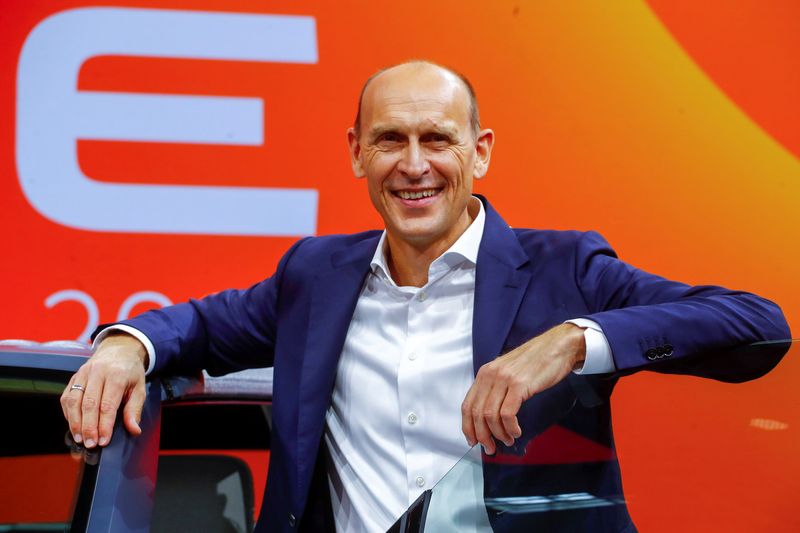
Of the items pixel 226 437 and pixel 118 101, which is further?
pixel 118 101

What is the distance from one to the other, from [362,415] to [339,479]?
0.15m

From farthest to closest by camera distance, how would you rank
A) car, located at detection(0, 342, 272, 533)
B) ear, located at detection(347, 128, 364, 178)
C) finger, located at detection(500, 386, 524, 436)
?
ear, located at detection(347, 128, 364, 178), car, located at detection(0, 342, 272, 533), finger, located at detection(500, 386, 524, 436)

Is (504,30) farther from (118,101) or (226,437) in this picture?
(226,437)

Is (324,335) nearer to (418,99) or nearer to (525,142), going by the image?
(418,99)

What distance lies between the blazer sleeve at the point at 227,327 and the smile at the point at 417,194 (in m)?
0.35

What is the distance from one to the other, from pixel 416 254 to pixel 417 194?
0.47 feet

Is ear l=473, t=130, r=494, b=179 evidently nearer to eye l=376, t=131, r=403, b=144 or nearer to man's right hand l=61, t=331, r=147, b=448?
eye l=376, t=131, r=403, b=144

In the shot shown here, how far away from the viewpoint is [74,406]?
1551 mm

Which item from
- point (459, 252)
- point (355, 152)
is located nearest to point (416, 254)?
point (459, 252)

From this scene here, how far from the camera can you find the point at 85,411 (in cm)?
153

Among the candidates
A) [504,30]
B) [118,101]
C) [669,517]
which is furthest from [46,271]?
[669,517]

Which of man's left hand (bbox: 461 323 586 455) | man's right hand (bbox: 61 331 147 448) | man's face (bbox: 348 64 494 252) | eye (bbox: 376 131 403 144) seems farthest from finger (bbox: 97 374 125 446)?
eye (bbox: 376 131 403 144)

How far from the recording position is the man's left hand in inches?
49.5

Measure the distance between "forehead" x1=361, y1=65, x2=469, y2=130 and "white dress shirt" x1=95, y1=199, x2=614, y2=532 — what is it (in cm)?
27
